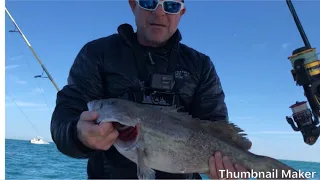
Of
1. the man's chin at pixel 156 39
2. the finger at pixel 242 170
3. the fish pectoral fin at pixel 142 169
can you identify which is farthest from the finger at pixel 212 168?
the man's chin at pixel 156 39

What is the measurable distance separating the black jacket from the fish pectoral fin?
18.8 inches

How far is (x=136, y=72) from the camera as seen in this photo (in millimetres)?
3598

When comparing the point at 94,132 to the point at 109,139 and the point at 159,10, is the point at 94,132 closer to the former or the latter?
the point at 109,139

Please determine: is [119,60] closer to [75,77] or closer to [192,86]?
[75,77]

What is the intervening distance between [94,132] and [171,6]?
6.00 feet

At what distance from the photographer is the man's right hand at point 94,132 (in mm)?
2592

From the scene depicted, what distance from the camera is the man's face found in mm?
3707

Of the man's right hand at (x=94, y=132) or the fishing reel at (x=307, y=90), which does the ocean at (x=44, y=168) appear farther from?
the man's right hand at (x=94, y=132)

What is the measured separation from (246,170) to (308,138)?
2.08 meters

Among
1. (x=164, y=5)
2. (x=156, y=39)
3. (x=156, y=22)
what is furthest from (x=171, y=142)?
(x=164, y=5)

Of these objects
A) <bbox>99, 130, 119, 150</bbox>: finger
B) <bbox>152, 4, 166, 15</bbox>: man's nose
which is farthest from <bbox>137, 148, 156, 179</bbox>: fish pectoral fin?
<bbox>152, 4, 166, 15</bbox>: man's nose

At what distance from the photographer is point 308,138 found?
463cm

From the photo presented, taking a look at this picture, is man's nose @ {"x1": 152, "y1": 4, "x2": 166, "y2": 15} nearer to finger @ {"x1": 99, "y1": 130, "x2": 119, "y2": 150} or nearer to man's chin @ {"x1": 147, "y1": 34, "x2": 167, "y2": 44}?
man's chin @ {"x1": 147, "y1": 34, "x2": 167, "y2": 44}

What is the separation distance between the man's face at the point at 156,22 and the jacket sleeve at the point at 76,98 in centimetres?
60
